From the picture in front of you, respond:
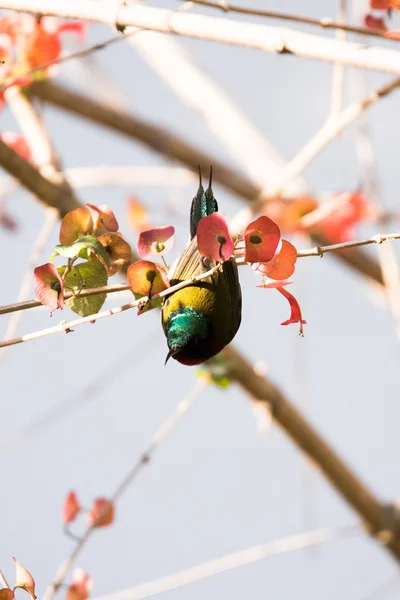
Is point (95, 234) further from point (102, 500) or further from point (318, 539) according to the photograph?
point (318, 539)

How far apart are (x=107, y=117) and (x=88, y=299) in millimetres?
1784

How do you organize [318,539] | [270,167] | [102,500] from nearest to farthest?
[102,500]
[318,539]
[270,167]

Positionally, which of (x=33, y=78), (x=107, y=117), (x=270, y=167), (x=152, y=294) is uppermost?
(x=107, y=117)

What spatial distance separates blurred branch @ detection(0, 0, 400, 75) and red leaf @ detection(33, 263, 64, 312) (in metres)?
0.29

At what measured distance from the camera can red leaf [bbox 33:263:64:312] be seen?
756 millimetres

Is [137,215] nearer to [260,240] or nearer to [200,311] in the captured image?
[200,311]

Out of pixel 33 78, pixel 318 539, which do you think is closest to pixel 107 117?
pixel 33 78

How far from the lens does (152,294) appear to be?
0.78m

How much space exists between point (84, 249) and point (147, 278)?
66mm

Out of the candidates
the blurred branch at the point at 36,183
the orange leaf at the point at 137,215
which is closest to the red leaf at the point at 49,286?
the blurred branch at the point at 36,183

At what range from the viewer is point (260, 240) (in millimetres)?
736

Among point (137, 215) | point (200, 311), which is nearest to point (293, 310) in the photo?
point (200, 311)

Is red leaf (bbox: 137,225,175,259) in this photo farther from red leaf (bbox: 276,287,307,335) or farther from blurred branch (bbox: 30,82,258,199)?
blurred branch (bbox: 30,82,258,199)

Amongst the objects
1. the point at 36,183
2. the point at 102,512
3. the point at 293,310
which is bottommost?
the point at 102,512
